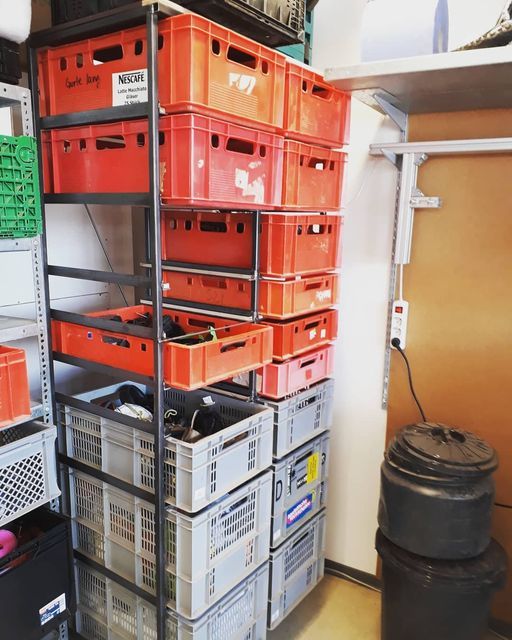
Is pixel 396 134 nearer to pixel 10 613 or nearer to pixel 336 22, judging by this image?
pixel 336 22

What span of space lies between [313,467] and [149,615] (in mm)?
822

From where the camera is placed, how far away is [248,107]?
4.89 feet

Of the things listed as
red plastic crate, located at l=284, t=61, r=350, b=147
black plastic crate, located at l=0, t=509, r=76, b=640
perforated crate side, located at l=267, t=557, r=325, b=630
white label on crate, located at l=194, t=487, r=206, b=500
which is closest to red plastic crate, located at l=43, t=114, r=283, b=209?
red plastic crate, located at l=284, t=61, r=350, b=147

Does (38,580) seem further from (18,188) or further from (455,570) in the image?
(455,570)

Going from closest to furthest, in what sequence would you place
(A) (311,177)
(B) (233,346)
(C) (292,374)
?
(B) (233,346) → (A) (311,177) → (C) (292,374)

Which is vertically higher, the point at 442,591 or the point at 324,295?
the point at 324,295

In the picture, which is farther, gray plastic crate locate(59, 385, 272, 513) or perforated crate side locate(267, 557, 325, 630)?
perforated crate side locate(267, 557, 325, 630)

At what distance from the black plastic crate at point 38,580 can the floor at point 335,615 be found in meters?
0.94

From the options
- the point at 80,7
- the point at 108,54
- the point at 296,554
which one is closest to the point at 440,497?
the point at 296,554

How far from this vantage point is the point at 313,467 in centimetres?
216

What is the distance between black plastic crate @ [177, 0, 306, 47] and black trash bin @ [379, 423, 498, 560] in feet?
4.62

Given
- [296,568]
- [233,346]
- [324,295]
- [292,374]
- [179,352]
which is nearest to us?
[179,352]

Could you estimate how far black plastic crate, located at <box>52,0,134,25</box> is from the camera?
147 centimetres

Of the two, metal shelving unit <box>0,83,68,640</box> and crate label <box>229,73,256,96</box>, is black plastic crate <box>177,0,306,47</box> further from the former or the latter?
metal shelving unit <box>0,83,68,640</box>
